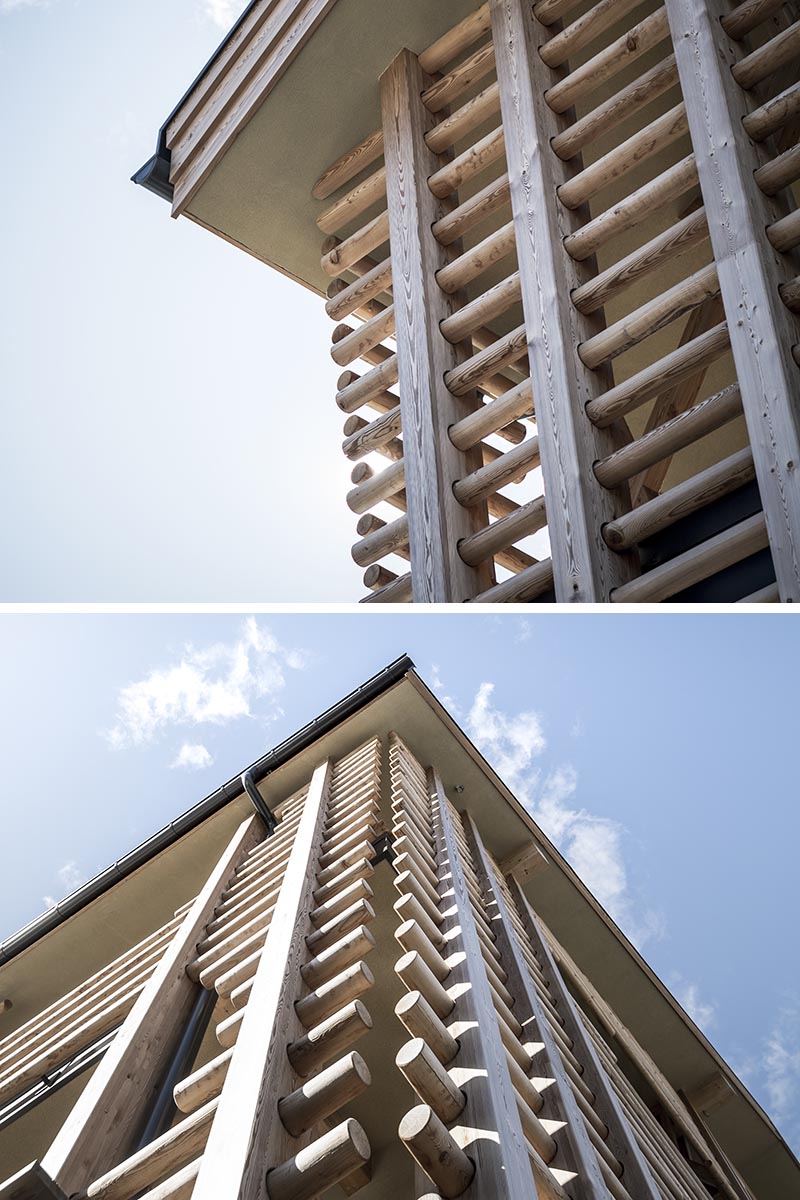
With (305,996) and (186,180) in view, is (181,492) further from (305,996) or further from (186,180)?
(305,996)

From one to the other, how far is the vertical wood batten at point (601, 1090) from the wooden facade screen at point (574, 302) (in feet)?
3.96

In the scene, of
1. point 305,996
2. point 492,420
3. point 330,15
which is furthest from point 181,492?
point 305,996

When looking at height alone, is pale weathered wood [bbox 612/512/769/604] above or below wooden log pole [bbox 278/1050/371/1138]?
above

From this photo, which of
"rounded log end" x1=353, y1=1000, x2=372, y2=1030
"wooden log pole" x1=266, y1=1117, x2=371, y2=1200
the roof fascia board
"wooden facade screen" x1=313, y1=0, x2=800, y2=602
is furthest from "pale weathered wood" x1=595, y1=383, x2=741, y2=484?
the roof fascia board

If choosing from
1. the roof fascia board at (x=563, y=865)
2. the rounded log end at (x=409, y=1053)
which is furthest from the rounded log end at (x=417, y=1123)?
the roof fascia board at (x=563, y=865)

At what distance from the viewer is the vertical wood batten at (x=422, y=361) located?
3.15 metres

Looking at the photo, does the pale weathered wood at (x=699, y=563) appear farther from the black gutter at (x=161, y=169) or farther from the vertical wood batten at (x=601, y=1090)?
the black gutter at (x=161, y=169)

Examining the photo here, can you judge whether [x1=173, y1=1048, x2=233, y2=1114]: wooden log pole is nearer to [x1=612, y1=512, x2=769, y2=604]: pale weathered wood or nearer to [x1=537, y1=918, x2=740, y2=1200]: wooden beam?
[x1=612, y1=512, x2=769, y2=604]: pale weathered wood

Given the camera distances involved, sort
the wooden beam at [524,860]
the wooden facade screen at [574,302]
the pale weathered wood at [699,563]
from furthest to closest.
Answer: the wooden beam at [524,860], the wooden facade screen at [574,302], the pale weathered wood at [699,563]

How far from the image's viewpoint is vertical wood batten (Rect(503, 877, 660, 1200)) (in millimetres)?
2461

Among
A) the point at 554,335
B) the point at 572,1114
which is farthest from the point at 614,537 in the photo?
the point at 572,1114

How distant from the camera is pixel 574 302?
308 centimetres

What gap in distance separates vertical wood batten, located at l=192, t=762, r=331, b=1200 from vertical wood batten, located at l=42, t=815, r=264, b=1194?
371 millimetres

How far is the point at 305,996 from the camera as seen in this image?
6.45 ft
